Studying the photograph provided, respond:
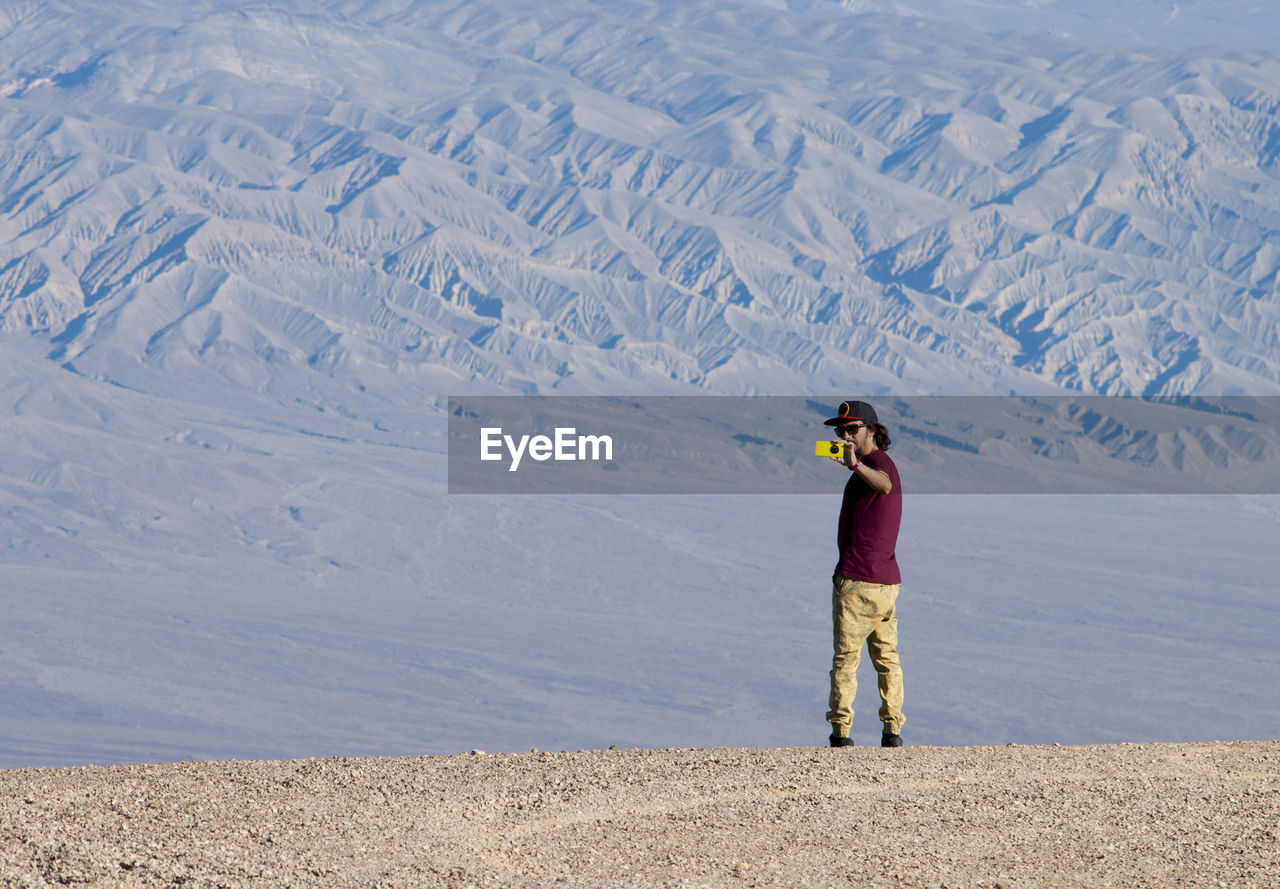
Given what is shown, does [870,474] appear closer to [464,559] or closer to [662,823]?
[662,823]

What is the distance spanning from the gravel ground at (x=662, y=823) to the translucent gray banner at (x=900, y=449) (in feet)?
453

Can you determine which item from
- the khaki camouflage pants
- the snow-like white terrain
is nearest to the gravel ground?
the khaki camouflage pants

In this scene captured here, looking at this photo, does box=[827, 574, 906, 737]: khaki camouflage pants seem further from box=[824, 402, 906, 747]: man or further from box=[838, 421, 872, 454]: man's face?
box=[838, 421, 872, 454]: man's face

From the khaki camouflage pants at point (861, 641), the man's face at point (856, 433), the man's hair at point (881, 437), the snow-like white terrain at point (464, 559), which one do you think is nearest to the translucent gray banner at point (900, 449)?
the snow-like white terrain at point (464, 559)

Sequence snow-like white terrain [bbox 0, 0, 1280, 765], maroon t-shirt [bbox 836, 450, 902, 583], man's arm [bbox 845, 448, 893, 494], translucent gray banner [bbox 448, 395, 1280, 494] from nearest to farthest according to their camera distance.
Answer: man's arm [bbox 845, 448, 893, 494]
maroon t-shirt [bbox 836, 450, 902, 583]
snow-like white terrain [bbox 0, 0, 1280, 765]
translucent gray banner [bbox 448, 395, 1280, 494]

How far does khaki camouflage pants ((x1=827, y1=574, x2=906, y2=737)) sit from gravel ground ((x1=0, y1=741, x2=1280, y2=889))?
0.48m

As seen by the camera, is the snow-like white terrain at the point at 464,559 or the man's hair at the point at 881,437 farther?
the snow-like white terrain at the point at 464,559

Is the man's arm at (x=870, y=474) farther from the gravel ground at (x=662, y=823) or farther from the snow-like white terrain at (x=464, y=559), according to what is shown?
the snow-like white terrain at (x=464, y=559)

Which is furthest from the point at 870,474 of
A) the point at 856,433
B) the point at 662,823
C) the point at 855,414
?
the point at 662,823

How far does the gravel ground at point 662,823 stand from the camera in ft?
22.4

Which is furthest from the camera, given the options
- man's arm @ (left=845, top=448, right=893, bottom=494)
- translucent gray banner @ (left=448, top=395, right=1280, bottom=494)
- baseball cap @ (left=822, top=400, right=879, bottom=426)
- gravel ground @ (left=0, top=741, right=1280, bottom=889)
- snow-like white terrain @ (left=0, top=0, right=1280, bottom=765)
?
translucent gray banner @ (left=448, top=395, right=1280, bottom=494)

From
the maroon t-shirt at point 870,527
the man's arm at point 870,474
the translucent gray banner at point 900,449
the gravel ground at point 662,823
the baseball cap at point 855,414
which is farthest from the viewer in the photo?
the translucent gray banner at point 900,449

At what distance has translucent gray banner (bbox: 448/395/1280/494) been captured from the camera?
15375 centimetres

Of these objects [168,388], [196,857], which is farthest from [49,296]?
[196,857]
